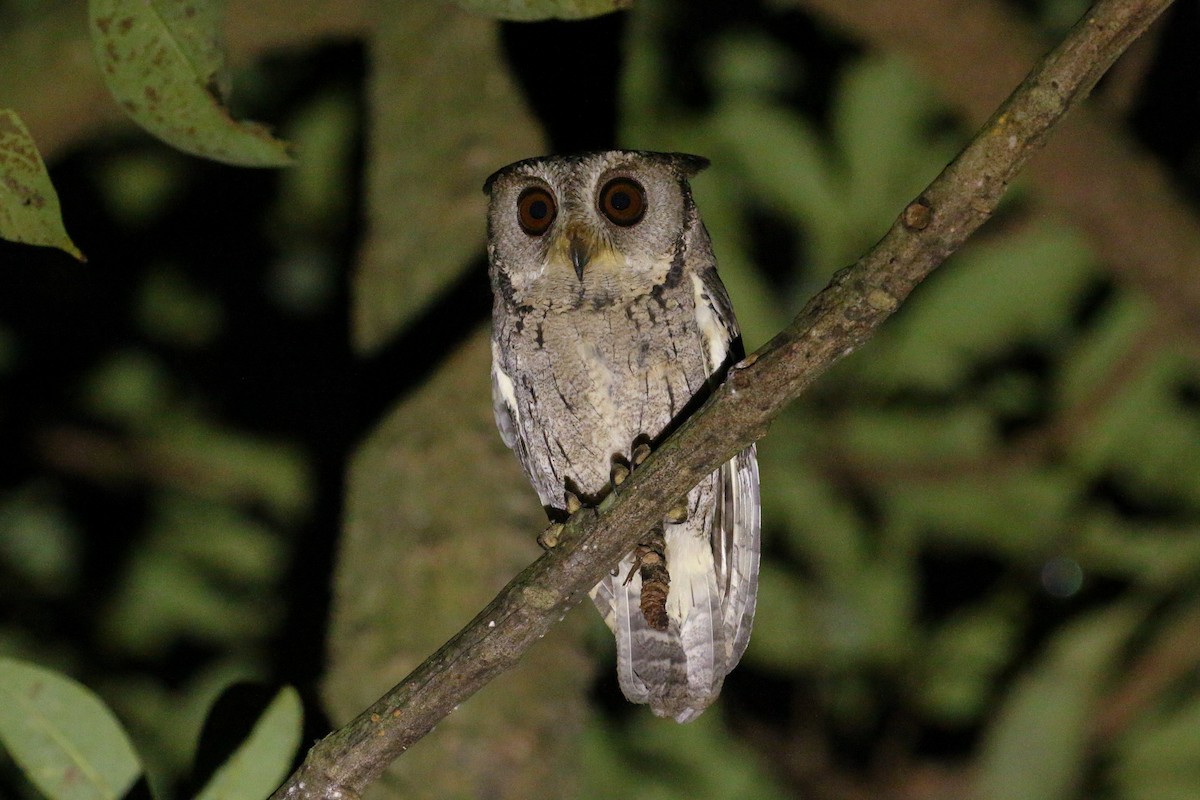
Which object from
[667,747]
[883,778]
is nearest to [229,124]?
[883,778]

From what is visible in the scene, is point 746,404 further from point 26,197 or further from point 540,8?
point 26,197

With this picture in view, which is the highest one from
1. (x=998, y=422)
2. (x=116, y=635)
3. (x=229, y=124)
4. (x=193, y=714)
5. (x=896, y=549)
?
(x=229, y=124)

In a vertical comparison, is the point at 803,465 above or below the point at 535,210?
below

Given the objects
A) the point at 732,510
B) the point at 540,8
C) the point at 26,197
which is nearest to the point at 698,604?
the point at 732,510

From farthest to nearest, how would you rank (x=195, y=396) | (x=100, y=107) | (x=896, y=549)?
(x=195, y=396) < (x=896, y=549) < (x=100, y=107)

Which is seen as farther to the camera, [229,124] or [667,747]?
[667,747]

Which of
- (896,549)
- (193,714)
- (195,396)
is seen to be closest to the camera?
(193,714)

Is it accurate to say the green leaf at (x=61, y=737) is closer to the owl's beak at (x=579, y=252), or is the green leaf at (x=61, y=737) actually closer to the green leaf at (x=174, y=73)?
the green leaf at (x=174, y=73)

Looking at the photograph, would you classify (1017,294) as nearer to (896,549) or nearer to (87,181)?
(896,549)
